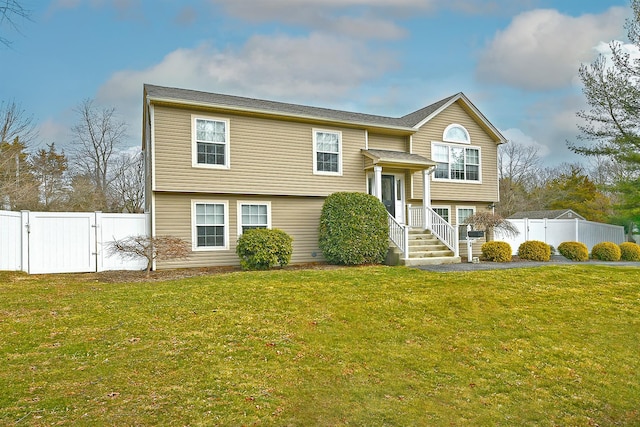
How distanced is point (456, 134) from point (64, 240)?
14.8m

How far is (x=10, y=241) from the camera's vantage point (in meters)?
10.4

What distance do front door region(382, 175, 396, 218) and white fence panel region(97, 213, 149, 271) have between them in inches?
340

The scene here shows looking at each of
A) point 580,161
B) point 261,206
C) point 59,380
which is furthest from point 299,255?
point 580,161

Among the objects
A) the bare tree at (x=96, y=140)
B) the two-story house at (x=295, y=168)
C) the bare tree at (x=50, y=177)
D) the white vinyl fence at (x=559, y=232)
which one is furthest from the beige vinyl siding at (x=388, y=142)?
the bare tree at (x=96, y=140)

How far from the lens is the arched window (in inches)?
642

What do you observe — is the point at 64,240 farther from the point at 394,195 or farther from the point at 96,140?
the point at 96,140

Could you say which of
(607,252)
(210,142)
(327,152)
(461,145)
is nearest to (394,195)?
(327,152)

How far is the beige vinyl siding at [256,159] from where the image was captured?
1174 cm

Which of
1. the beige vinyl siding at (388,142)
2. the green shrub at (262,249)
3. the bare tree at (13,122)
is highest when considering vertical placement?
the bare tree at (13,122)

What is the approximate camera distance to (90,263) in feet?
37.7

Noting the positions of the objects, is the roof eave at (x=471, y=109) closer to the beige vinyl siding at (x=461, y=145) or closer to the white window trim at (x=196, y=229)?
the beige vinyl siding at (x=461, y=145)

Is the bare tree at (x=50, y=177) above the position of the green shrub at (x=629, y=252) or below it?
above

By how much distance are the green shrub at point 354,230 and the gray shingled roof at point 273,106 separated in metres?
3.40

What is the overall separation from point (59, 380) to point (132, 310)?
2.45 meters
